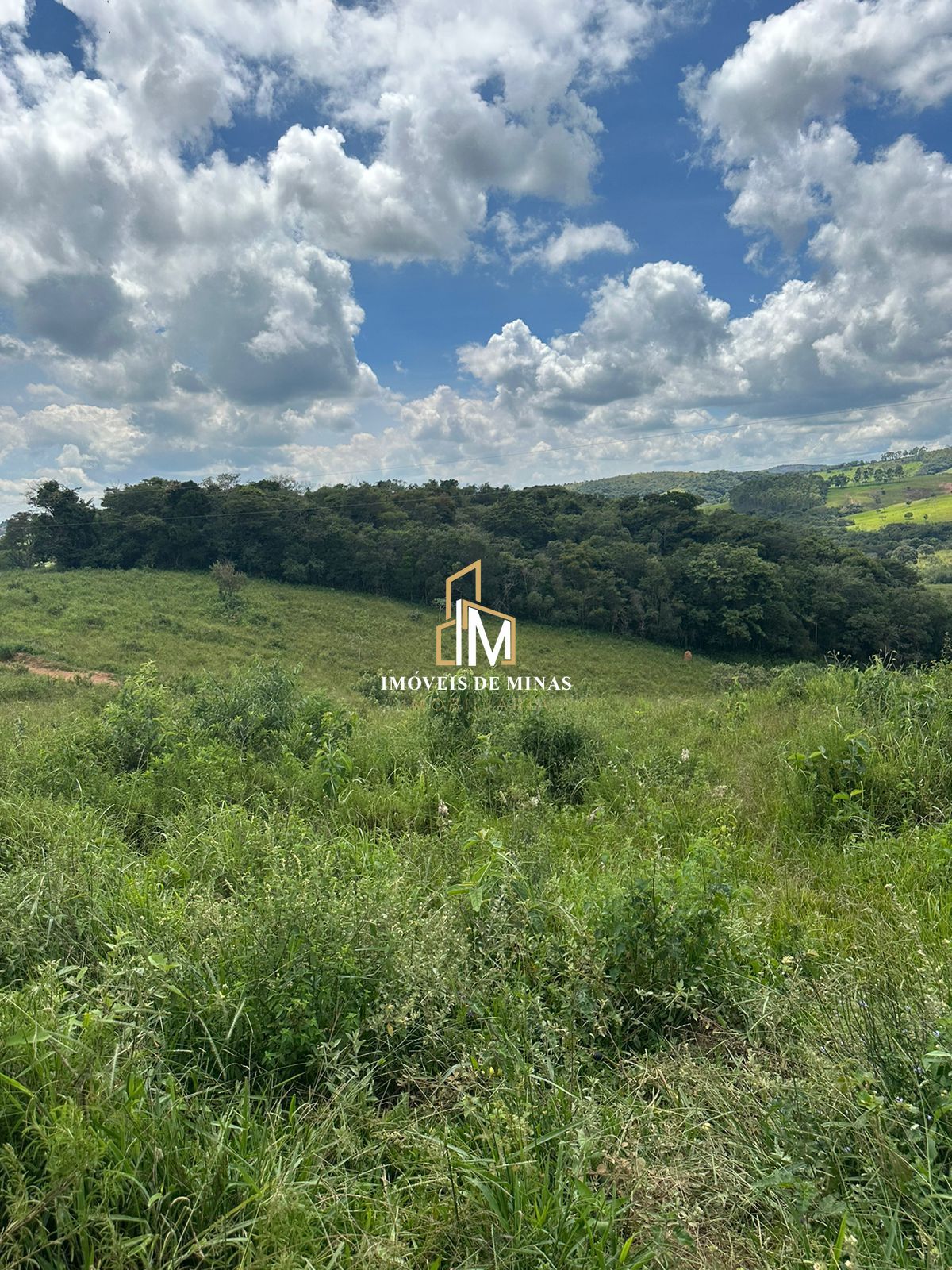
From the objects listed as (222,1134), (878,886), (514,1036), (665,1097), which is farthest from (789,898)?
(222,1134)

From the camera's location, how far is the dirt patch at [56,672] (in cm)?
1945

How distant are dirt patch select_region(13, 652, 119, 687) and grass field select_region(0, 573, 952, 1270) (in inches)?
708

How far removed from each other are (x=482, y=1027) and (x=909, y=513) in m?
103

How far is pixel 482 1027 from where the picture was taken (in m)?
2.00

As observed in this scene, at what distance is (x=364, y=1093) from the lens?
1728 mm

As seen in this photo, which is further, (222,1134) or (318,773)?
(318,773)

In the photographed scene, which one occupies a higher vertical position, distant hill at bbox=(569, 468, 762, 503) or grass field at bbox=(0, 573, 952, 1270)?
distant hill at bbox=(569, 468, 762, 503)

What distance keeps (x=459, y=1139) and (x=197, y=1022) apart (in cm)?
91

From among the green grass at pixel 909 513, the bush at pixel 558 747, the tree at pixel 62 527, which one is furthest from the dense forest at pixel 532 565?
the green grass at pixel 909 513

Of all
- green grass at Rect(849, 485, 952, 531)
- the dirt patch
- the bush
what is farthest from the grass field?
green grass at Rect(849, 485, 952, 531)

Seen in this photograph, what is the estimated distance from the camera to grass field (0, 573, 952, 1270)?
1.33 m

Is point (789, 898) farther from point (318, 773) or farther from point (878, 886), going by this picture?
point (318, 773)

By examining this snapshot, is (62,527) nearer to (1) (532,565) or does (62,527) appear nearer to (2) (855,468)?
(1) (532,565)

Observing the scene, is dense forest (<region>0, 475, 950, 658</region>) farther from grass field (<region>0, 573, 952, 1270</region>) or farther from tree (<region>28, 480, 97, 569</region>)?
grass field (<region>0, 573, 952, 1270</region>)
